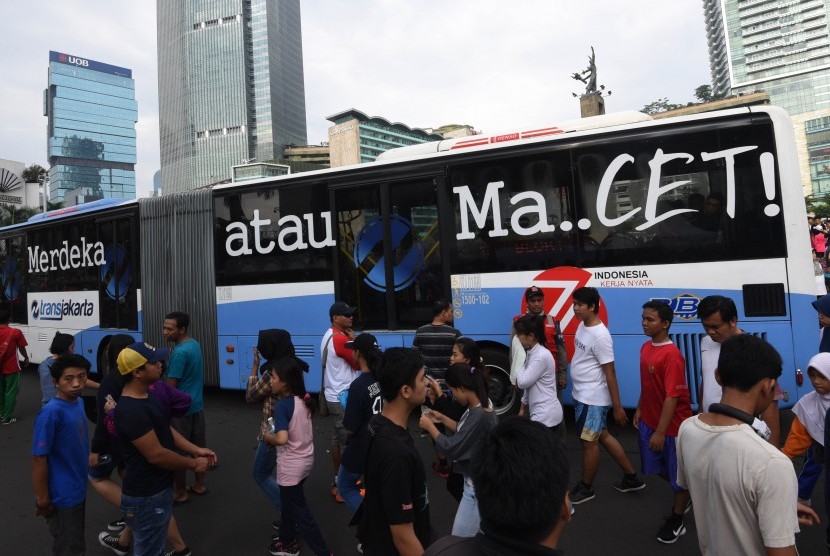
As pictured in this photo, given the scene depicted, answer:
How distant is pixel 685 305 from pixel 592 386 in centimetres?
197

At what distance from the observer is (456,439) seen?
9.44 ft

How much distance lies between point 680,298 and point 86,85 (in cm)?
19922

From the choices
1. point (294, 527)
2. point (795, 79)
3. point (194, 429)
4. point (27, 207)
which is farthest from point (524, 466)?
point (795, 79)

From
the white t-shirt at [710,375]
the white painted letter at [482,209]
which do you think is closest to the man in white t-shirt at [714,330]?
the white t-shirt at [710,375]

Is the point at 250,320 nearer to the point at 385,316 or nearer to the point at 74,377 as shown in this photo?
the point at 385,316

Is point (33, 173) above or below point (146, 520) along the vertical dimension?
above

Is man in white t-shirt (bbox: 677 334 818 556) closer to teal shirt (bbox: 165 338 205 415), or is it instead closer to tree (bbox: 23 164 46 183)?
teal shirt (bbox: 165 338 205 415)

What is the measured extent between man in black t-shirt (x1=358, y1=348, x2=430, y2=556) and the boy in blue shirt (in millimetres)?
2159

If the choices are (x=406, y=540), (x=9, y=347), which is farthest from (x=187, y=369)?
(x=9, y=347)

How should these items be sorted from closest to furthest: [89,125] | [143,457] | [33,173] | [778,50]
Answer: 1. [143,457]
2. [33,173]
3. [778,50]
4. [89,125]

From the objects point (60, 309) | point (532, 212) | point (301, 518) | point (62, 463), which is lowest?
point (301, 518)

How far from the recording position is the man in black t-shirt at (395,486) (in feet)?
7.01

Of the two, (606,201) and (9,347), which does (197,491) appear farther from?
(606,201)

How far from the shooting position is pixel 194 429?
524 centimetres
